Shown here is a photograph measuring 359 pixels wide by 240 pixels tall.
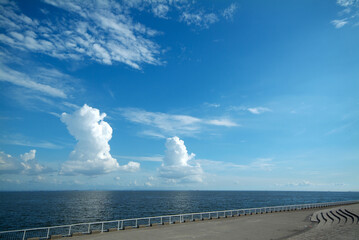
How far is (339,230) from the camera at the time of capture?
78.8ft

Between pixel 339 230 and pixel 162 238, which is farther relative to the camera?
pixel 339 230

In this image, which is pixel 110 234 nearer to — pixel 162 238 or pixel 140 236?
pixel 140 236

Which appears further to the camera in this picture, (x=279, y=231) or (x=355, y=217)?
(x=355, y=217)

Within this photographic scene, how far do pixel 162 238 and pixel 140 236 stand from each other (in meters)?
2.28

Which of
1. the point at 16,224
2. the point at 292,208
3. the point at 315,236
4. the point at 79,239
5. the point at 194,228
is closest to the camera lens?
the point at 79,239

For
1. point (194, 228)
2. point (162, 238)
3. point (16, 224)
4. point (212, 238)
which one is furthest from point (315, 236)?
point (16, 224)

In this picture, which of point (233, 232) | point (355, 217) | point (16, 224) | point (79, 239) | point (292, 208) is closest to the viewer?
point (79, 239)

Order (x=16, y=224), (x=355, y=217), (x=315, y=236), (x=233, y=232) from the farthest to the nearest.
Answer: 1. (x=16, y=224)
2. (x=355, y=217)
3. (x=233, y=232)
4. (x=315, y=236)

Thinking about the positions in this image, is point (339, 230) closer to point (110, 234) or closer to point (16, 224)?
point (110, 234)

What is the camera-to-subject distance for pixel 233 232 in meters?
22.8

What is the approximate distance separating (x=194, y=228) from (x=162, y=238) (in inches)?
240

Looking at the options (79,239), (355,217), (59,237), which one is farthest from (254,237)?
(355,217)

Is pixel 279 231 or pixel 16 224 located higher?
pixel 279 231

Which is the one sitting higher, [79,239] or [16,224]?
[79,239]
